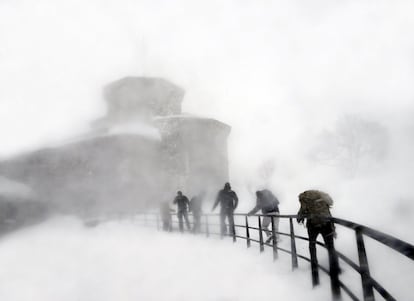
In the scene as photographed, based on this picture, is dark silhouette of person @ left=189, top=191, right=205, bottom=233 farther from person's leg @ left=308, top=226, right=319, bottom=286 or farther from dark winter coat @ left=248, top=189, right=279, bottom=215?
person's leg @ left=308, top=226, right=319, bottom=286

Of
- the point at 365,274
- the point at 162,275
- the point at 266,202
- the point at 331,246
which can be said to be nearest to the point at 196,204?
the point at 266,202

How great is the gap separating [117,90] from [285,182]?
2005 cm

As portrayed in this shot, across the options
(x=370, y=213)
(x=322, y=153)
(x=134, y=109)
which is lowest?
(x=370, y=213)

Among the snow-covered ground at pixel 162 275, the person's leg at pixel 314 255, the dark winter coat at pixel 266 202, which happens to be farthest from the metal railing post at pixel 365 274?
the dark winter coat at pixel 266 202

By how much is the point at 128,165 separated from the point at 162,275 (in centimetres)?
1326

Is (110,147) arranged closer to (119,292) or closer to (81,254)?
(81,254)

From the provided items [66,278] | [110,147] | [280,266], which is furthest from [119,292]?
[110,147]

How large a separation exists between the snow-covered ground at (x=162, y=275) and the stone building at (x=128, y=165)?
894 centimetres

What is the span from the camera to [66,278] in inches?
228

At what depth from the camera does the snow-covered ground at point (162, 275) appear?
13.2 ft

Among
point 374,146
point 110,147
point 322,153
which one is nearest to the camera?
point 110,147

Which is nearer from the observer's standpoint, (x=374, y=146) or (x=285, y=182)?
(x=374, y=146)

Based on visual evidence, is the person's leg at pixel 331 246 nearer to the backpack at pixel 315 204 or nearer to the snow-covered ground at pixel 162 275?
the backpack at pixel 315 204

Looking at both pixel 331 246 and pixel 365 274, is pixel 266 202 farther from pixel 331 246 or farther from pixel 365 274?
pixel 365 274
